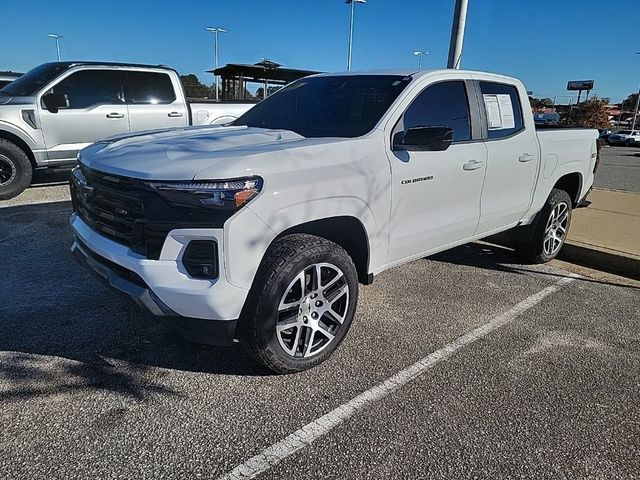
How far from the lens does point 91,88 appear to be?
7668 millimetres

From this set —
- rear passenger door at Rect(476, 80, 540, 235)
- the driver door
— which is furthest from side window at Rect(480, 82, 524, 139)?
the driver door

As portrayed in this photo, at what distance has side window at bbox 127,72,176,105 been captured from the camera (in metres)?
8.02

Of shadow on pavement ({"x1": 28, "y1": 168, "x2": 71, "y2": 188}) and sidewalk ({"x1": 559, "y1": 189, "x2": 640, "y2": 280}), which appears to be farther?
shadow on pavement ({"x1": 28, "y1": 168, "x2": 71, "y2": 188})

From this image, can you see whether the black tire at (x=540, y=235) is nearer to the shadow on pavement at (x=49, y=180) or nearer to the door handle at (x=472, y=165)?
the door handle at (x=472, y=165)

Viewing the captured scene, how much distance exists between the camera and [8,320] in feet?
11.3

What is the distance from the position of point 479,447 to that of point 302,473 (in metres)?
0.89

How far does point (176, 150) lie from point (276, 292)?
101cm

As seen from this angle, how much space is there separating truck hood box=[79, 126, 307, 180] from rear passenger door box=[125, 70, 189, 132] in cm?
474

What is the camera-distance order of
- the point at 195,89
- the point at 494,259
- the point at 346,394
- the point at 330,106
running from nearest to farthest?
the point at 346,394 < the point at 330,106 < the point at 494,259 < the point at 195,89

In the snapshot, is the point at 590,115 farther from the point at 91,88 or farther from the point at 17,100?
the point at 17,100

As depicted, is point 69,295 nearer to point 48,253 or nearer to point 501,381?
point 48,253

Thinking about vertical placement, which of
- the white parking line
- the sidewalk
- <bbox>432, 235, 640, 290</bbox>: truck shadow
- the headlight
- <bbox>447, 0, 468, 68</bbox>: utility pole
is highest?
<bbox>447, 0, 468, 68</bbox>: utility pole

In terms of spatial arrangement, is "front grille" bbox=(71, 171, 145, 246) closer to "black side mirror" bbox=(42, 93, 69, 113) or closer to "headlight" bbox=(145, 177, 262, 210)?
"headlight" bbox=(145, 177, 262, 210)

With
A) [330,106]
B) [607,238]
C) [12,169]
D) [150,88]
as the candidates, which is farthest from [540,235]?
[12,169]
